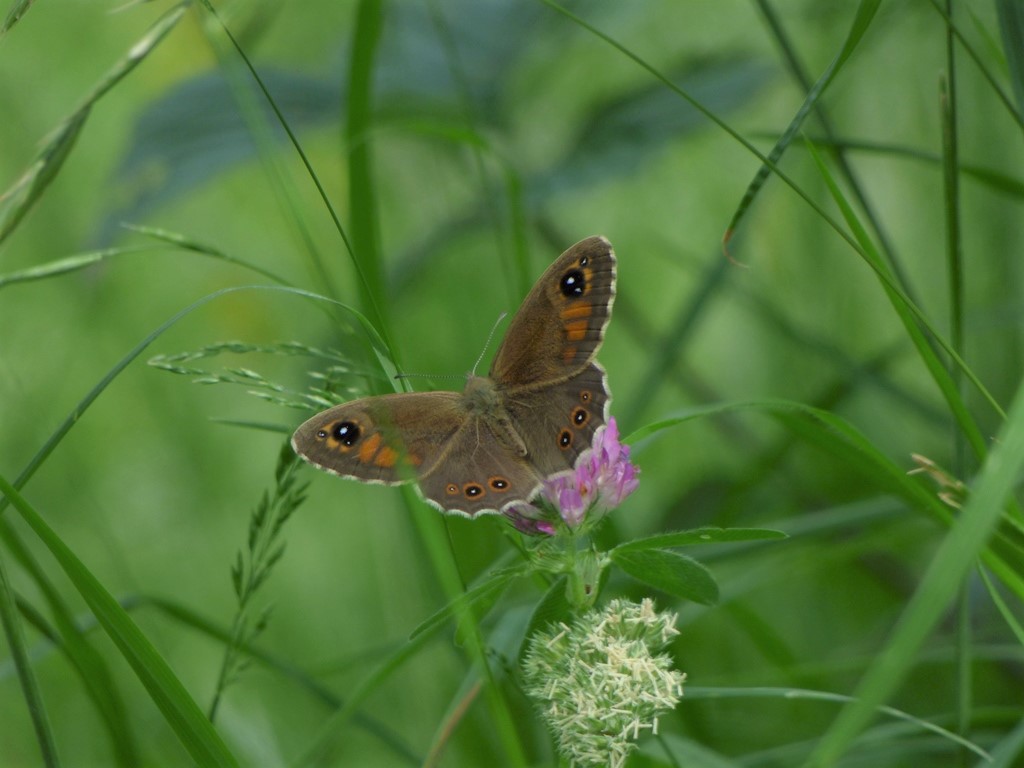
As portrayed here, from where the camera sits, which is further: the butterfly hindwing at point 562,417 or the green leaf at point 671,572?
the butterfly hindwing at point 562,417

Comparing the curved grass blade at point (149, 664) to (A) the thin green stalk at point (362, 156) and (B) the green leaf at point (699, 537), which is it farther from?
(A) the thin green stalk at point (362, 156)

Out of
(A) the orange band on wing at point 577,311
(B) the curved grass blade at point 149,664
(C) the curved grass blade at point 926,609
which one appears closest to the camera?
(C) the curved grass blade at point 926,609

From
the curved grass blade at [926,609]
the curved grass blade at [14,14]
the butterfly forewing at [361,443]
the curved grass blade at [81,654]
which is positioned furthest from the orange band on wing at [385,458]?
the curved grass blade at [926,609]

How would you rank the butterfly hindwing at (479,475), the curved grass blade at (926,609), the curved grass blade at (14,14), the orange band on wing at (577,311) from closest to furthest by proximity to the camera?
the curved grass blade at (926,609)
the curved grass blade at (14,14)
the butterfly hindwing at (479,475)
the orange band on wing at (577,311)

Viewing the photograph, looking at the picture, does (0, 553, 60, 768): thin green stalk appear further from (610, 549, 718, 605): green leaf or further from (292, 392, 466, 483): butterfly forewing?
(610, 549, 718, 605): green leaf

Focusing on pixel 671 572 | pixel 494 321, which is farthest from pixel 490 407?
pixel 494 321

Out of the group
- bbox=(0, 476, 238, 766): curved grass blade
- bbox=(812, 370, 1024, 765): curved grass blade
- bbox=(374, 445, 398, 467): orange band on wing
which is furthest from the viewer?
bbox=(374, 445, 398, 467): orange band on wing

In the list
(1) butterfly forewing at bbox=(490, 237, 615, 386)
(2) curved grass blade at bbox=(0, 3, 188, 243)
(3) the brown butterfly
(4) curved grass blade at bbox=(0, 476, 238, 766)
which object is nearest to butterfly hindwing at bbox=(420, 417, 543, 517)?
(3) the brown butterfly

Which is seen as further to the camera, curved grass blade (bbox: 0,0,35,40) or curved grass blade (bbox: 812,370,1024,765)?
curved grass blade (bbox: 0,0,35,40)
